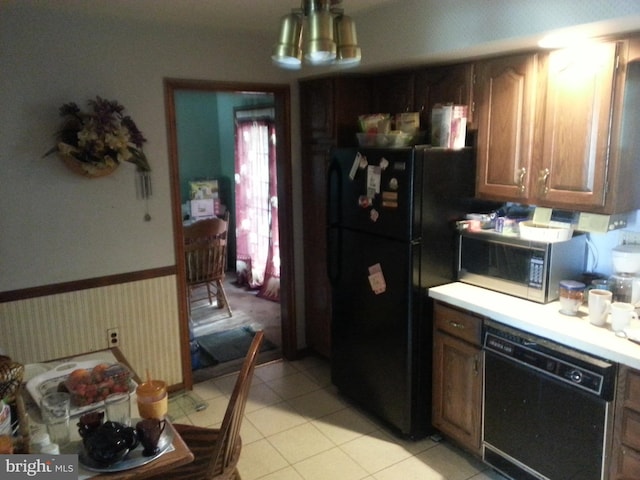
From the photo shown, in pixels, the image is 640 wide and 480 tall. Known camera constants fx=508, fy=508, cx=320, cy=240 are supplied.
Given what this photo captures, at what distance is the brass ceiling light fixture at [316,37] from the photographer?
4.87 feet

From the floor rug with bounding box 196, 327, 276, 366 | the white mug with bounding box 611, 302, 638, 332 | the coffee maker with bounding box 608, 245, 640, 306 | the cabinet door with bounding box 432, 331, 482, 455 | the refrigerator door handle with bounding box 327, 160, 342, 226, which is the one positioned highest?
the refrigerator door handle with bounding box 327, 160, 342, 226

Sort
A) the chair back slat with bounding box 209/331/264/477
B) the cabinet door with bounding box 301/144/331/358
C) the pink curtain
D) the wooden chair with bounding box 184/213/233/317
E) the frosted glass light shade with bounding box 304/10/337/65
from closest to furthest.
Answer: the frosted glass light shade with bounding box 304/10/337/65, the chair back slat with bounding box 209/331/264/477, the cabinet door with bounding box 301/144/331/358, the wooden chair with bounding box 184/213/233/317, the pink curtain

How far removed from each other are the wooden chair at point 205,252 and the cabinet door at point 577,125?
307 centimetres

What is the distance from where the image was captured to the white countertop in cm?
188

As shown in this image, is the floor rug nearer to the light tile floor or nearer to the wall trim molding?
the light tile floor

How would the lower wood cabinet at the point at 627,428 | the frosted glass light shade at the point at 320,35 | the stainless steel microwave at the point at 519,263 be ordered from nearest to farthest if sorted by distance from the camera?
the frosted glass light shade at the point at 320,35, the lower wood cabinet at the point at 627,428, the stainless steel microwave at the point at 519,263

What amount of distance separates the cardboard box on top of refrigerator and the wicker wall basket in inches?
68.4

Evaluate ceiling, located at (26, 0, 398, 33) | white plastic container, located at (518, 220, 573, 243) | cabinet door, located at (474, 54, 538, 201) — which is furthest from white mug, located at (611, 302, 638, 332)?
ceiling, located at (26, 0, 398, 33)

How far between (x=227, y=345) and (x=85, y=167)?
1.95 meters

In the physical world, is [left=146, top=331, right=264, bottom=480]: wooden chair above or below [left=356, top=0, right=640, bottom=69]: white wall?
below

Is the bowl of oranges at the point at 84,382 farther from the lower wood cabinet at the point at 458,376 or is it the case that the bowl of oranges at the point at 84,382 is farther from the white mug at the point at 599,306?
the white mug at the point at 599,306

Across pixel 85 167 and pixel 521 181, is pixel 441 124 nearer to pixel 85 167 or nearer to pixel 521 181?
pixel 521 181

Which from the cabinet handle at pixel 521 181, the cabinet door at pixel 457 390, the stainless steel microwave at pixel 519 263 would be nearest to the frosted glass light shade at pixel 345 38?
the cabinet handle at pixel 521 181

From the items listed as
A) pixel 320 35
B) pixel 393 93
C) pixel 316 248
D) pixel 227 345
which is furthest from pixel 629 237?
pixel 227 345
